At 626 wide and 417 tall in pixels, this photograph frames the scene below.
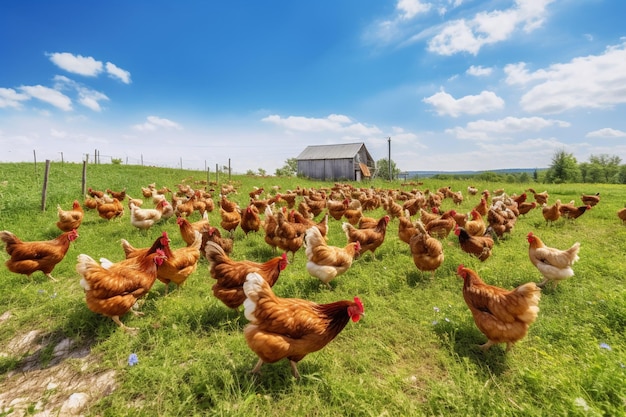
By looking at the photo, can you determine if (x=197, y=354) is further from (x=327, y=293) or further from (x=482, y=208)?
(x=482, y=208)

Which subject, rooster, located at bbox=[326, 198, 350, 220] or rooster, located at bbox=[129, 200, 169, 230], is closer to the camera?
rooster, located at bbox=[129, 200, 169, 230]

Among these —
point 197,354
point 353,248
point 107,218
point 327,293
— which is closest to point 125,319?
point 197,354

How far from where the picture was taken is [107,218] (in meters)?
10.8

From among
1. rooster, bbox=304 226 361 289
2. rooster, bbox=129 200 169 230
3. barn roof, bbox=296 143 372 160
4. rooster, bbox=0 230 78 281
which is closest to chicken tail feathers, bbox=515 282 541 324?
rooster, bbox=304 226 361 289

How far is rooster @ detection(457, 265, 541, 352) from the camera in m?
3.48

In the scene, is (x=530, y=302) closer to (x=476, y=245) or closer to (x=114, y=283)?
(x=476, y=245)

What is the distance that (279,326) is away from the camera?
3080 mm

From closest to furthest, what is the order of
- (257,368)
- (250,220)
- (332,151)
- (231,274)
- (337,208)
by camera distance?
1. (257,368)
2. (231,274)
3. (250,220)
4. (337,208)
5. (332,151)

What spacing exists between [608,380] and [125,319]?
644 centimetres

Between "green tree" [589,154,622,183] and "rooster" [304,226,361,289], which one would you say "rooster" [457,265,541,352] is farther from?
"green tree" [589,154,622,183]

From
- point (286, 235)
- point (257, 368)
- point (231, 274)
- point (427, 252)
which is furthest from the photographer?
point (286, 235)

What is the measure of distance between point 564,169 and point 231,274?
75794mm

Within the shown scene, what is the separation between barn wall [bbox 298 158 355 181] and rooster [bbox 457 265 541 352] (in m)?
38.1

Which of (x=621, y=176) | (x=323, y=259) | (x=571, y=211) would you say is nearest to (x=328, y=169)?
(x=571, y=211)
